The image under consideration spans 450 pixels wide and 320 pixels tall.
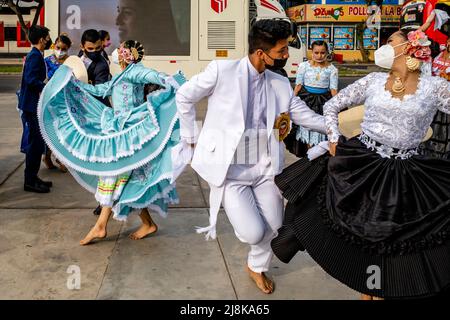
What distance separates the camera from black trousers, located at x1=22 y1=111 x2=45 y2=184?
7094mm

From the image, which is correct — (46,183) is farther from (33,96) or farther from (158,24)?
(158,24)

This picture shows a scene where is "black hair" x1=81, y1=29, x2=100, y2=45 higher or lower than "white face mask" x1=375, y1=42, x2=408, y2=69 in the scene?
higher

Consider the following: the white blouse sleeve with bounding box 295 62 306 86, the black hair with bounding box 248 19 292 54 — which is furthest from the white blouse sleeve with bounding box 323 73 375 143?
the white blouse sleeve with bounding box 295 62 306 86

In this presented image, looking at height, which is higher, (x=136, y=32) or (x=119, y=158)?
(x=136, y=32)

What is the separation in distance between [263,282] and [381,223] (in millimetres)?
1276

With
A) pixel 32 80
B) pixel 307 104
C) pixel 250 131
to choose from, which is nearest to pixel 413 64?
pixel 250 131

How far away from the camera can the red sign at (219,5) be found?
15.2m

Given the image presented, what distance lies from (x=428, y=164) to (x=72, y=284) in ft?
8.86

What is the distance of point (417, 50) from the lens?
3699 mm

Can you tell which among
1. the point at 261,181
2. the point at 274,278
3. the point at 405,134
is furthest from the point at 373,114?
the point at 274,278

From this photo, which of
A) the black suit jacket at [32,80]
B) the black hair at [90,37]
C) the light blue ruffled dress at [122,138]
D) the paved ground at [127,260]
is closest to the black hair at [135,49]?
the light blue ruffled dress at [122,138]

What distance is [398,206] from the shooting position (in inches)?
138

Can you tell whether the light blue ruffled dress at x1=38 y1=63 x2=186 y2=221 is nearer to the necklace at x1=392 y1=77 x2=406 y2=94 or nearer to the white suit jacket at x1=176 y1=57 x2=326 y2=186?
the white suit jacket at x1=176 y1=57 x2=326 y2=186

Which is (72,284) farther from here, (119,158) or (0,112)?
(0,112)
